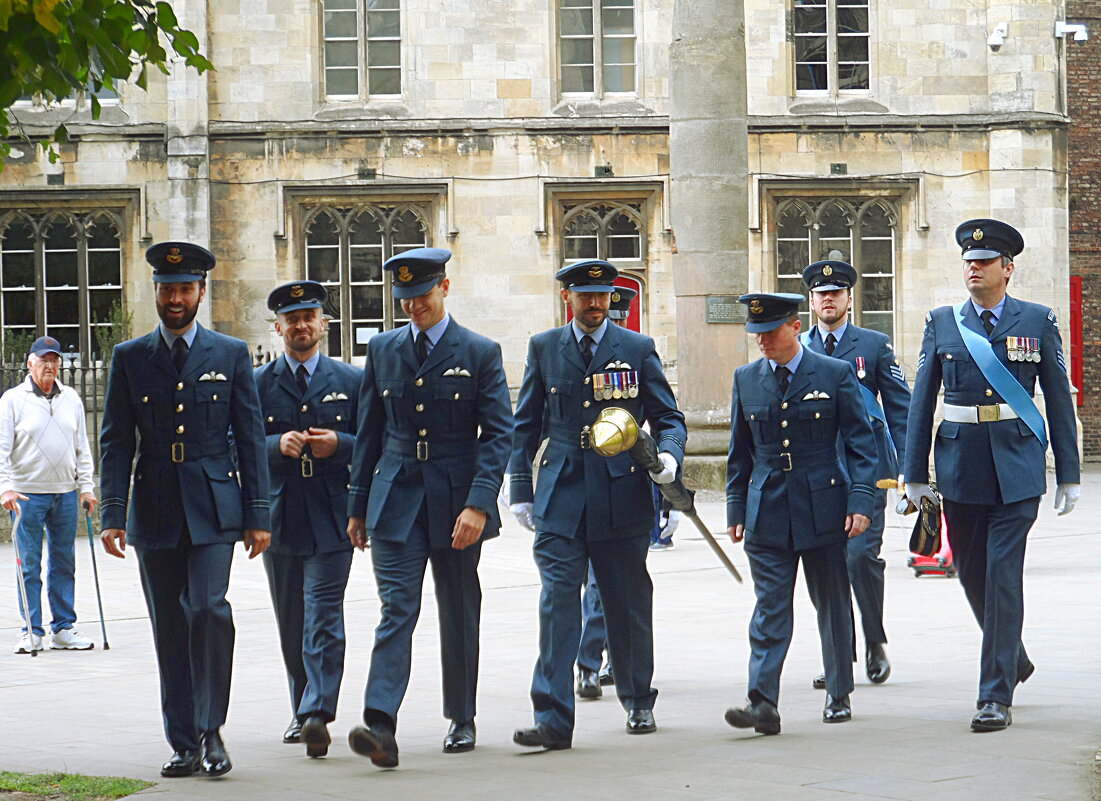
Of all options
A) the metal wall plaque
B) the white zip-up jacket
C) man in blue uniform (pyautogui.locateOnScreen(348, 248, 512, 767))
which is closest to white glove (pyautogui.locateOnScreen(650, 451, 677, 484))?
man in blue uniform (pyautogui.locateOnScreen(348, 248, 512, 767))

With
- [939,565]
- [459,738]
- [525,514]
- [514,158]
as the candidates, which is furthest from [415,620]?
[514,158]

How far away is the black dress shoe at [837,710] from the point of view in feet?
25.5

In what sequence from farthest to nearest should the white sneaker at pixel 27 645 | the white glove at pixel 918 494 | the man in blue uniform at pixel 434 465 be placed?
the white sneaker at pixel 27 645
the white glove at pixel 918 494
the man in blue uniform at pixel 434 465

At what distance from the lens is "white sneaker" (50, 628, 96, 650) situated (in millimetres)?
11445

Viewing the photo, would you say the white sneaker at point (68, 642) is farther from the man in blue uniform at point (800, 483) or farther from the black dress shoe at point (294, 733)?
the man in blue uniform at point (800, 483)

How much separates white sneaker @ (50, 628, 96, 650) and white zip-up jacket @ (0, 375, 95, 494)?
3.24ft

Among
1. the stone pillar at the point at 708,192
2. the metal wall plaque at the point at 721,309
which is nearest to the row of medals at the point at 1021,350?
the stone pillar at the point at 708,192

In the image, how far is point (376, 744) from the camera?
6734 millimetres

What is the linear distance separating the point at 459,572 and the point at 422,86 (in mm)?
20977

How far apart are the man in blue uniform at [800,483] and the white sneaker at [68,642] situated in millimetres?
5204

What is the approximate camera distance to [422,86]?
27484 mm

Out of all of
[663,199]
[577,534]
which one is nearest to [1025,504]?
[577,534]

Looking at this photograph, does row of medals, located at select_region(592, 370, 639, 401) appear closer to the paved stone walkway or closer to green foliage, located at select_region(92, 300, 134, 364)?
the paved stone walkway

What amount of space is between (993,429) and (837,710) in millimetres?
1406
